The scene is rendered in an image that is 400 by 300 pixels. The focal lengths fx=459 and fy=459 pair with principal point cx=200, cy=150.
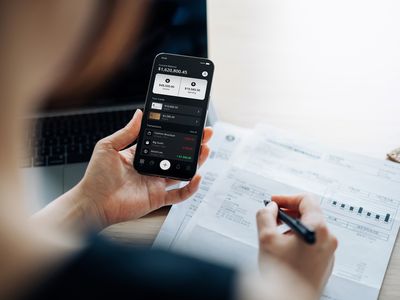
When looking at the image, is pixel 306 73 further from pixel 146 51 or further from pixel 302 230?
pixel 302 230

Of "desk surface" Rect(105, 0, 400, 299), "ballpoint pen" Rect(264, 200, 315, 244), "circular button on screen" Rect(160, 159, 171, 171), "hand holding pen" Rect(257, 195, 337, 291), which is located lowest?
"hand holding pen" Rect(257, 195, 337, 291)

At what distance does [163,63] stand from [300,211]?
1.09 ft

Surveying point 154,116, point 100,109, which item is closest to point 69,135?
point 100,109

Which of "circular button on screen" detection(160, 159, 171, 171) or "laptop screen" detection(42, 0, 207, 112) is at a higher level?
"laptop screen" detection(42, 0, 207, 112)

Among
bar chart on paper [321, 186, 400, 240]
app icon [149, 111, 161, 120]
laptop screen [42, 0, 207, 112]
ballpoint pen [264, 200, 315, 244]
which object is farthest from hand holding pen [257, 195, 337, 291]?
laptop screen [42, 0, 207, 112]

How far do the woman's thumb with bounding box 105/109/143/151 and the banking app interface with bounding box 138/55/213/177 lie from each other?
0.01m

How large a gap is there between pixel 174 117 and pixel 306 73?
1.05ft

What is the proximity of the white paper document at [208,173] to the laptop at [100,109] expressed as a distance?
0.04m

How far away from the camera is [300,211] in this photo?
2.04ft

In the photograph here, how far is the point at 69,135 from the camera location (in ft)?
2.78

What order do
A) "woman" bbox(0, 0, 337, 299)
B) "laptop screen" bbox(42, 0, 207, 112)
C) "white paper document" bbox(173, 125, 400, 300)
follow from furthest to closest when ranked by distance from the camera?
"laptop screen" bbox(42, 0, 207, 112) → "white paper document" bbox(173, 125, 400, 300) → "woman" bbox(0, 0, 337, 299)

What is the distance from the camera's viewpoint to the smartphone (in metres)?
0.72

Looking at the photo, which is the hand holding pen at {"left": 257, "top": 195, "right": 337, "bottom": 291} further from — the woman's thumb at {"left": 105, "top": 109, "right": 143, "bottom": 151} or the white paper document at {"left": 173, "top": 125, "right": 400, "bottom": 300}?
the woman's thumb at {"left": 105, "top": 109, "right": 143, "bottom": 151}

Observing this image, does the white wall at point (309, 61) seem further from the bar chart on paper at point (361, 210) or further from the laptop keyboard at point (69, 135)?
the laptop keyboard at point (69, 135)
